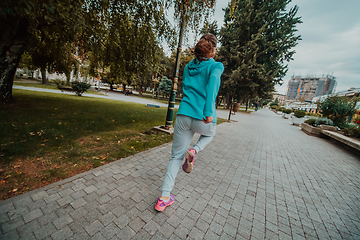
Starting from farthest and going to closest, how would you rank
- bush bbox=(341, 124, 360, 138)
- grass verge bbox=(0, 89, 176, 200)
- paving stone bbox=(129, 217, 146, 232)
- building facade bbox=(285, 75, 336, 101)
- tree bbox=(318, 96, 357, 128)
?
building facade bbox=(285, 75, 336, 101) < tree bbox=(318, 96, 357, 128) < bush bbox=(341, 124, 360, 138) < grass verge bbox=(0, 89, 176, 200) < paving stone bbox=(129, 217, 146, 232)

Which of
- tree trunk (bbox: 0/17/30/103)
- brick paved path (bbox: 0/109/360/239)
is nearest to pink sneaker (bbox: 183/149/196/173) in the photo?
brick paved path (bbox: 0/109/360/239)

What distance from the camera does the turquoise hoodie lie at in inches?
70.5

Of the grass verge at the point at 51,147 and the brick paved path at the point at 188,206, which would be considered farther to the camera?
the grass verge at the point at 51,147

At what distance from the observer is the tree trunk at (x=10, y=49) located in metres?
5.87

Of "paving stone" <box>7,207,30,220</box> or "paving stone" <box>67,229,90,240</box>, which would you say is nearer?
"paving stone" <box>67,229,90,240</box>

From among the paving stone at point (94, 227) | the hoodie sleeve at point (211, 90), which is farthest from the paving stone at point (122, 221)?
the hoodie sleeve at point (211, 90)

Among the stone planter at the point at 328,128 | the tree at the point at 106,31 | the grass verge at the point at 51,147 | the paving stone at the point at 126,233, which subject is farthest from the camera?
the stone planter at the point at 328,128

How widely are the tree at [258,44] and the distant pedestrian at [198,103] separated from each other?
816 inches

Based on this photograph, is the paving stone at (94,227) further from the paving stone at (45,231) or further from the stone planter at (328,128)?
the stone planter at (328,128)

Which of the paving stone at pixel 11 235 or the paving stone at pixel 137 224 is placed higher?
the paving stone at pixel 137 224

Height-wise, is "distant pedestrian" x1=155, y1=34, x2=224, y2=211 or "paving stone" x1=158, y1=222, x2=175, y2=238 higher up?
"distant pedestrian" x1=155, y1=34, x2=224, y2=211

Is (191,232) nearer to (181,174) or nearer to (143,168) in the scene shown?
(181,174)

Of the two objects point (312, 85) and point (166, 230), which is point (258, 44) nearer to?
point (166, 230)

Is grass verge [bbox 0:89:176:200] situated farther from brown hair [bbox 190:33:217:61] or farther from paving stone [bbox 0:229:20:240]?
brown hair [bbox 190:33:217:61]
